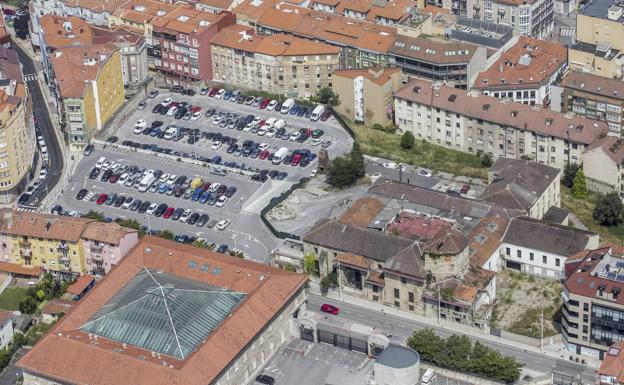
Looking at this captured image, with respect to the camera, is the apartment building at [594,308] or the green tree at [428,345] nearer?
the apartment building at [594,308]

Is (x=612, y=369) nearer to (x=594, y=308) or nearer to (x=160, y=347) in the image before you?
(x=594, y=308)

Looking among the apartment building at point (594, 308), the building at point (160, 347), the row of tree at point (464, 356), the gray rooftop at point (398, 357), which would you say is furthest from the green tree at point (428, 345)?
the building at point (160, 347)

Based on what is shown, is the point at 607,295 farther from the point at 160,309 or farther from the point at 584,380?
the point at 160,309

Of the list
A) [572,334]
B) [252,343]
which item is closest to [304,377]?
[252,343]

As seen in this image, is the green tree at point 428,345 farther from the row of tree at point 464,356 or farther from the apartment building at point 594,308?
the apartment building at point 594,308

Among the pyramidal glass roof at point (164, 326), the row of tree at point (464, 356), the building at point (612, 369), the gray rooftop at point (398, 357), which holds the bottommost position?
the row of tree at point (464, 356)

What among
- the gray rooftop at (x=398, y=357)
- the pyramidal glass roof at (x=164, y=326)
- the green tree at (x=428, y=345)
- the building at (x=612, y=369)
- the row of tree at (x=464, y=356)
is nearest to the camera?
Result: the building at (x=612, y=369)

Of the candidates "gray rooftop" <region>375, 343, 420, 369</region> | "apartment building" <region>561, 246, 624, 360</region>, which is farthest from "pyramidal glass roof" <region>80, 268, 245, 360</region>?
"apartment building" <region>561, 246, 624, 360</region>
